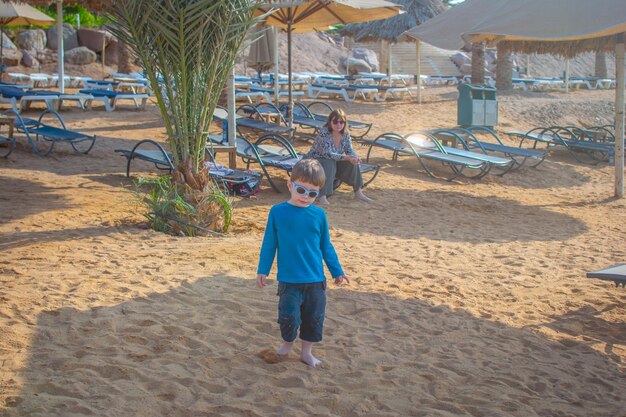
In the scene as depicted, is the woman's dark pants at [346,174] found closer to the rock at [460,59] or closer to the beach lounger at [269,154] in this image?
the beach lounger at [269,154]

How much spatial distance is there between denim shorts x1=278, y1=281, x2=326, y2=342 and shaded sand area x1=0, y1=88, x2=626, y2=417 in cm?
19

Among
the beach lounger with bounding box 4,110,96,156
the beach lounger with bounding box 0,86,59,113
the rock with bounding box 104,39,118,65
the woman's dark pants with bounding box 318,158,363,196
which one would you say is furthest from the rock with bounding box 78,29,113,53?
the woman's dark pants with bounding box 318,158,363,196

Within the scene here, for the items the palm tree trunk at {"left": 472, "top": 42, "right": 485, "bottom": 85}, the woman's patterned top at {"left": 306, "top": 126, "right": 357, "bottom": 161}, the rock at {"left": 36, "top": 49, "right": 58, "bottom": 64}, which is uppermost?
the rock at {"left": 36, "top": 49, "right": 58, "bottom": 64}

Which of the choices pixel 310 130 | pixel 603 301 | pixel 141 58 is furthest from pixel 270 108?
pixel 603 301

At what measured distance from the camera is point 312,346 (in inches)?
157

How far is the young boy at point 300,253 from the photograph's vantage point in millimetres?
3500

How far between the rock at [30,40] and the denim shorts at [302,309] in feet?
86.3

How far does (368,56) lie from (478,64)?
17277mm

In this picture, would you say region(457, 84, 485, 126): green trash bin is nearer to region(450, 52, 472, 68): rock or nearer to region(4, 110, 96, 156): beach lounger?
region(4, 110, 96, 156): beach lounger

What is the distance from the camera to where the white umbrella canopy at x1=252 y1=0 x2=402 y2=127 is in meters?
11.9

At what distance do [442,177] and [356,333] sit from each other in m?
6.72

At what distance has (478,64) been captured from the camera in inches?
770

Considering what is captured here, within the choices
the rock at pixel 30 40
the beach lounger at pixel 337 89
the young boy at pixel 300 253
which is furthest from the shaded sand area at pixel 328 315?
the rock at pixel 30 40

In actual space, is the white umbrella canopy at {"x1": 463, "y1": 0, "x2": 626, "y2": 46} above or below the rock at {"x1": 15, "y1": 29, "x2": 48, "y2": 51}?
below
